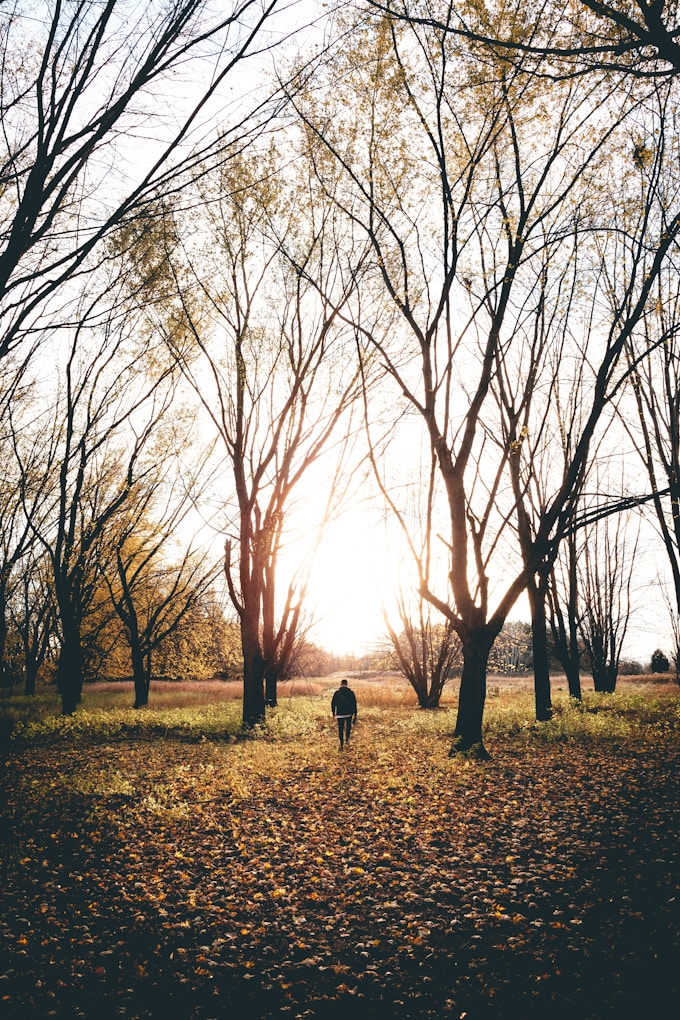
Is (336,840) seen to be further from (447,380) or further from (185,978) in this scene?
(447,380)

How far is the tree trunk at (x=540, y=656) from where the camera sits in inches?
567

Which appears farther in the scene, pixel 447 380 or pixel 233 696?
pixel 233 696

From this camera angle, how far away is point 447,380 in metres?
10.6

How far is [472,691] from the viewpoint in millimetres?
10719

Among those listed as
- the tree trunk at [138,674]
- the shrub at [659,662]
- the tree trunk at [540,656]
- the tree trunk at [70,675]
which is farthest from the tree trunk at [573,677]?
the shrub at [659,662]

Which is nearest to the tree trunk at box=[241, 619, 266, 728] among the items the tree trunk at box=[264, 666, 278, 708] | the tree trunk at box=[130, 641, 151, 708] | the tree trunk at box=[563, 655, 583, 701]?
the tree trunk at box=[264, 666, 278, 708]

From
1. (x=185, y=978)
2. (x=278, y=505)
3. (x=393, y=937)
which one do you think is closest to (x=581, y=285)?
(x=278, y=505)

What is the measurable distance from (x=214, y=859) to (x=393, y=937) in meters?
2.51

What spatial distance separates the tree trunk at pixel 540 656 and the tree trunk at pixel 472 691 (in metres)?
4.41

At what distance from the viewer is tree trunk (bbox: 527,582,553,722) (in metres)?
14.4

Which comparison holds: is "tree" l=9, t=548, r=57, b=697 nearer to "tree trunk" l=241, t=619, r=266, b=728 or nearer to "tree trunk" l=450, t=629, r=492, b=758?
"tree trunk" l=241, t=619, r=266, b=728

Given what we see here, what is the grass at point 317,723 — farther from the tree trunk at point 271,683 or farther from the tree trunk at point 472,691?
the tree trunk at point 472,691

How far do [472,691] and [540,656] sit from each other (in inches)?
210

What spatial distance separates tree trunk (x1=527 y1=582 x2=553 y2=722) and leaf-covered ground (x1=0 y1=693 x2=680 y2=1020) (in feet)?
17.5
